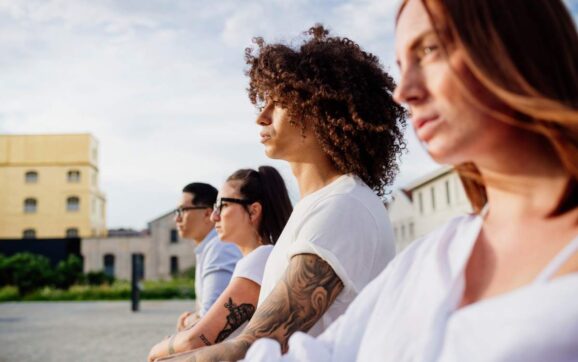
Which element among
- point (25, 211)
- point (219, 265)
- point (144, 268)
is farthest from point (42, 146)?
point (219, 265)

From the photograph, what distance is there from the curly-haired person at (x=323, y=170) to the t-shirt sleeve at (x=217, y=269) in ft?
6.48

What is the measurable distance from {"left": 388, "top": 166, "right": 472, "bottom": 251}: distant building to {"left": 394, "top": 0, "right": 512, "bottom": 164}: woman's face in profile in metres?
34.9

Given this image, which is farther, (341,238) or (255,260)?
(255,260)

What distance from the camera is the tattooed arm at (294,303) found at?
6.07 feet

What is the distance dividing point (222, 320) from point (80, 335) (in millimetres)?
14202

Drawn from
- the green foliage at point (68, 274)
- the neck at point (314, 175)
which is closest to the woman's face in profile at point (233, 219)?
the neck at point (314, 175)

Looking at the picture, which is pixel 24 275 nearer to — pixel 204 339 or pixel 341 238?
pixel 204 339

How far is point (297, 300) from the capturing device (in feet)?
6.16

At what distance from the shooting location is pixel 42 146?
196 ft

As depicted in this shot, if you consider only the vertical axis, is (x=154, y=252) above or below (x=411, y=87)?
below

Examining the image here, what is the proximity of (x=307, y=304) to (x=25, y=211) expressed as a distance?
6202cm

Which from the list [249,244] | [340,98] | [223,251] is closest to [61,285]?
[223,251]

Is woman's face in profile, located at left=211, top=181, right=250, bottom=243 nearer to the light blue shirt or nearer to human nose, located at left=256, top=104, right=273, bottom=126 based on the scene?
the light blue shirt

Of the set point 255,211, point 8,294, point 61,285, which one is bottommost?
point 8,294
